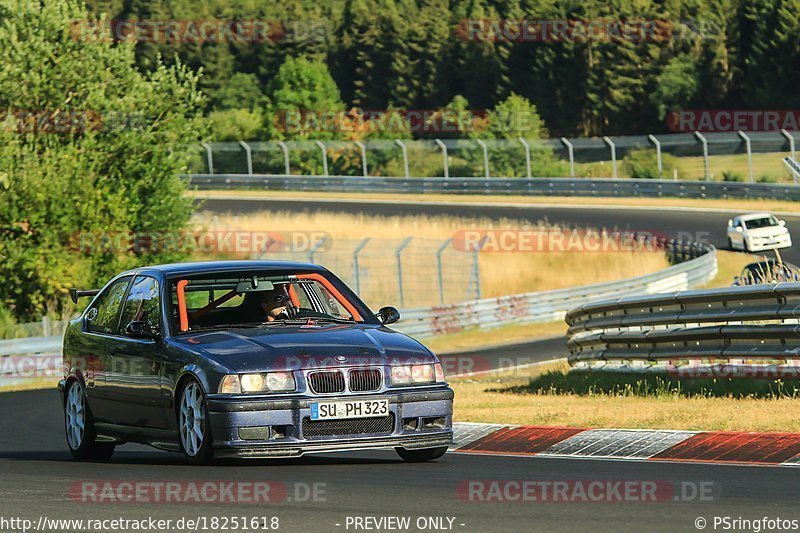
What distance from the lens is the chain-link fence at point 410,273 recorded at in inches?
1417

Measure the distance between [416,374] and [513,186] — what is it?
4798 centimetres

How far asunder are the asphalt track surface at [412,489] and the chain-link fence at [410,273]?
23.9 m

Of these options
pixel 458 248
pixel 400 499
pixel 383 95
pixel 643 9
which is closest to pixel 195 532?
pixel 400 499

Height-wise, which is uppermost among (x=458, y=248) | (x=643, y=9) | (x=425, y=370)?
(x=643, y=9)

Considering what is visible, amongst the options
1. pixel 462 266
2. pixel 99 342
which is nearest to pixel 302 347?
pixel 99 342

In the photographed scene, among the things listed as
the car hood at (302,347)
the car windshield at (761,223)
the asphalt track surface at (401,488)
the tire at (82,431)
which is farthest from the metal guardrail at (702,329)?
the car windshield at (761,223)

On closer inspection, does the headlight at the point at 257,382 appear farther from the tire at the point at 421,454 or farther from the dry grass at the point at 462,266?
the dry grass at the point at 462,266

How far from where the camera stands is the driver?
10.4 meters

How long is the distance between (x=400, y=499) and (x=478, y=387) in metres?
11.3

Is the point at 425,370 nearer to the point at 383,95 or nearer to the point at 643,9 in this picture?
the point at 643,9

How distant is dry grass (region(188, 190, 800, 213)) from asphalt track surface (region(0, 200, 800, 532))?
3866 cm

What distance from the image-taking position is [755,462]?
9.26 meters

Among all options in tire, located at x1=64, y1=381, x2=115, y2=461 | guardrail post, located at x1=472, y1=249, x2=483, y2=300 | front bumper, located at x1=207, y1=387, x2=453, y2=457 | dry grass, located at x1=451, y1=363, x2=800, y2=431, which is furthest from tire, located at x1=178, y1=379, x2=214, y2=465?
guardrail post, located at x1=472, y1=249, x2=483, y2=300

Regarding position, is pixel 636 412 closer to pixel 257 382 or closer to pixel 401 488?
pixel 257 382
